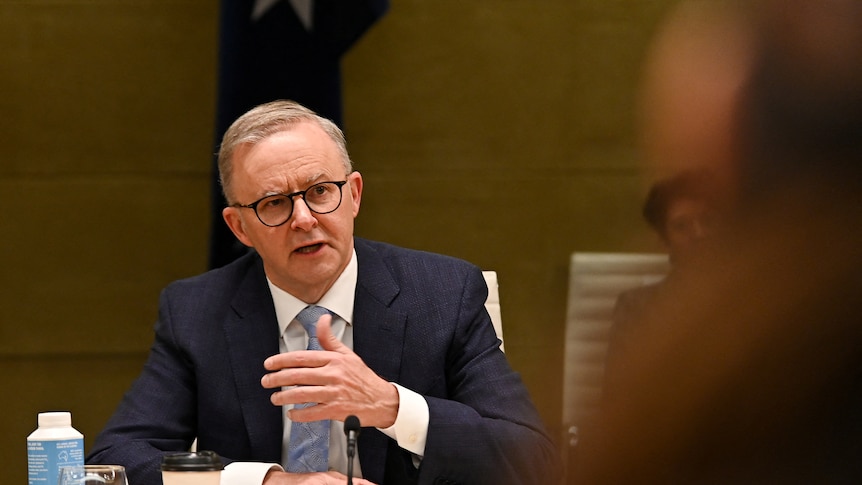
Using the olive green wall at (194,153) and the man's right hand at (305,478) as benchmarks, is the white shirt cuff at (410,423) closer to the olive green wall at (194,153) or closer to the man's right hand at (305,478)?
the man's right hand at (305,478)

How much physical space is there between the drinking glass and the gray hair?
33.2 inches

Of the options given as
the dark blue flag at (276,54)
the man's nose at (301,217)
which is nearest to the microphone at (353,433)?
the man's nose at (301,217)

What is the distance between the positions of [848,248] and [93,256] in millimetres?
3724

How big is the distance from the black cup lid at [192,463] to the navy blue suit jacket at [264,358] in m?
0.51

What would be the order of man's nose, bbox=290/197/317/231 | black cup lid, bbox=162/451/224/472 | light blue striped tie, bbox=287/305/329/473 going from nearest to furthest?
black cup lid, bbox=162/451/224/472 → light blue striped tie, bbox=287/305/329/473 → man's nose, bbox=290/197/317/231

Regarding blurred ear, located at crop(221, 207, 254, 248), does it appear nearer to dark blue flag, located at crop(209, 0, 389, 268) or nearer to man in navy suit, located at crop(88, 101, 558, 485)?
man in navy suit, located at crop(88, 101, 558, 485)

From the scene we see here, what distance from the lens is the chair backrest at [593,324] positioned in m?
0.37

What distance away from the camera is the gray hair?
7.43ft

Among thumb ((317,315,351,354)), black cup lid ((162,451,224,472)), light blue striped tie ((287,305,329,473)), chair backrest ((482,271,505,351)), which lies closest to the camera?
black cup lid ((162,451,224,472))

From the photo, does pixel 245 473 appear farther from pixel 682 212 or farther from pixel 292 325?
pixel 682 212

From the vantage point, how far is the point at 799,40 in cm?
37

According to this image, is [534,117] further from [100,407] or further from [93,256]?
[100,407]

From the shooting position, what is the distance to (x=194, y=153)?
148 inches

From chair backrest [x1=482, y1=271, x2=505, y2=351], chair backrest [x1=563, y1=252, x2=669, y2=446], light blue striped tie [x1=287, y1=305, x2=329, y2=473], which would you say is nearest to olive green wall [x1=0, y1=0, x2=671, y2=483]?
chair backrest [x1=482, y1=271, x2=505, y2=351]
